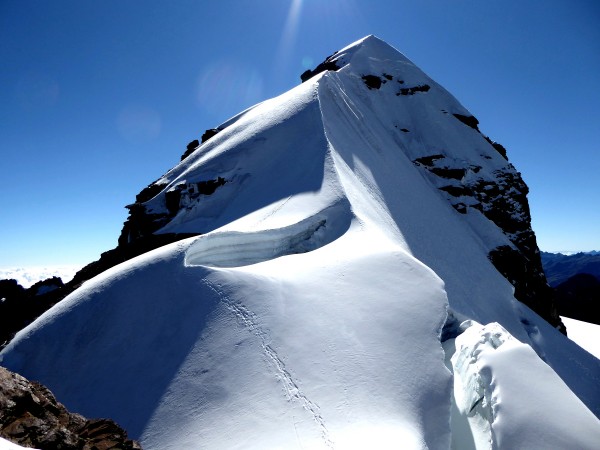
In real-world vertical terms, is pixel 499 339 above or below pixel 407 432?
above

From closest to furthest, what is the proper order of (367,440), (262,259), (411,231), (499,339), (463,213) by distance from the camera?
(367,440) → (499,339) → (262,259) → (411,231) → (463,213)

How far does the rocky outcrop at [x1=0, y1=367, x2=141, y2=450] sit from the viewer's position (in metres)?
4.65

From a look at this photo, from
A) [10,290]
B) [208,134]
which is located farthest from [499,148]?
[10,290]

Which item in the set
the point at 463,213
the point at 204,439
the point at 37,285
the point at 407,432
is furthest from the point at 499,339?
the point at 37,285

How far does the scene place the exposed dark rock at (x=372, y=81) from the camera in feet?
144

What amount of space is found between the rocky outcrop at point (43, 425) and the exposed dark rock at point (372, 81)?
44.2 m

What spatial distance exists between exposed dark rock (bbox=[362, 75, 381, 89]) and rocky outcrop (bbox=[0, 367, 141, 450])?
145ft

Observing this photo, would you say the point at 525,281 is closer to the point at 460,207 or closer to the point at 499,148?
the point at 460,207

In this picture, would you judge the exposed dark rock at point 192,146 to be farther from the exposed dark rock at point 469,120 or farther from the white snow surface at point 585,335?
the white snow surface at point 585,335

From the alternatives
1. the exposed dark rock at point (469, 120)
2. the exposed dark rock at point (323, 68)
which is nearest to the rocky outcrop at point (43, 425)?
the exposed dark rock at point (323, 68)

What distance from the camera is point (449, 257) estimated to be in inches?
1041

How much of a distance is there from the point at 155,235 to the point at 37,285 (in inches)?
530

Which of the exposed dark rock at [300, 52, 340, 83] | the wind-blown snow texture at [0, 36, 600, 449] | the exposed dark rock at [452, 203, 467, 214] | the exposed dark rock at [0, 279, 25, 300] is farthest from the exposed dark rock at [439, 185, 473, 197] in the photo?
the exposed dark rock at [0, 279, 25, 300]

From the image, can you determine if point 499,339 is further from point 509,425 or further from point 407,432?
point 407,432
